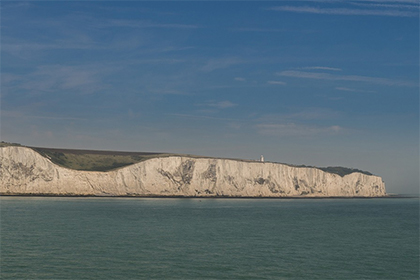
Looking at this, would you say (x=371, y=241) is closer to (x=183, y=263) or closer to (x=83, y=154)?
(x=183, y=263)

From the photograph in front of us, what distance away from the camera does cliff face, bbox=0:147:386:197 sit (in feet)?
335

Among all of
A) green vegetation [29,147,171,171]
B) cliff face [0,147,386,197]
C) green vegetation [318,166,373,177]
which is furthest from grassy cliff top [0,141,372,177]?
green vegetation [318,166,373,177]

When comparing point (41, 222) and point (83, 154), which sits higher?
point (83, 154)

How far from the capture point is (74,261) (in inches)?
1039

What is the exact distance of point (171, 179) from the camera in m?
120

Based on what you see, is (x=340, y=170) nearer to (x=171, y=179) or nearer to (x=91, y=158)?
(x=171, y=179)

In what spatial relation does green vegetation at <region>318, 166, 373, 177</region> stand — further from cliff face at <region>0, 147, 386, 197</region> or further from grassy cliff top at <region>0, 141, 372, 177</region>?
grassy cliff top at <region>0, 141, 372, 177</region>

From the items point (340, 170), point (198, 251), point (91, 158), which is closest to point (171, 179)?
point (91, 158)

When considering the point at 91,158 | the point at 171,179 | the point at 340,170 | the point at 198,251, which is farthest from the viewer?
the point at 340,170

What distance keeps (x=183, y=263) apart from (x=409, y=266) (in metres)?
14.6

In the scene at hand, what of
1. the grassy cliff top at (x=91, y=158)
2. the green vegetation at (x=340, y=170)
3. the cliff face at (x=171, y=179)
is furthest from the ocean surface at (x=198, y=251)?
the green vegetation at (x=340, y=170)

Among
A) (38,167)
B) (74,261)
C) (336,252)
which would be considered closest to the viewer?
(74,261)

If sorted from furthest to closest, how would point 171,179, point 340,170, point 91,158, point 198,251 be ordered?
point 340,170 → point 91,158 → point 171,179 → point 198,251

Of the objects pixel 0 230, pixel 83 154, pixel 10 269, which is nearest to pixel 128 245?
pixel 10 269
